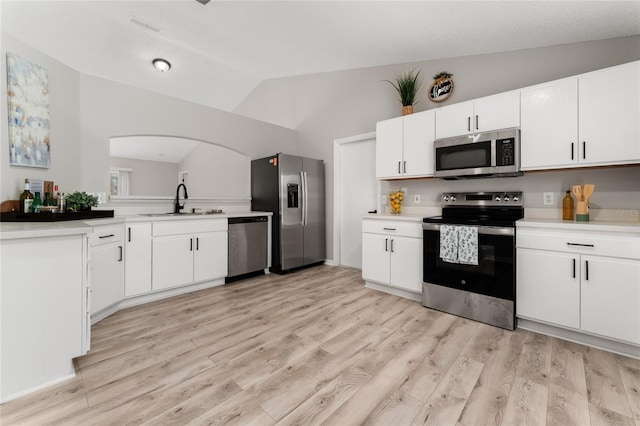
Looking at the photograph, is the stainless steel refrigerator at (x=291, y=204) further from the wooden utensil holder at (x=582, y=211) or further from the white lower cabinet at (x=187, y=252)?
the wooden utensil holder at (x=582, y=211)

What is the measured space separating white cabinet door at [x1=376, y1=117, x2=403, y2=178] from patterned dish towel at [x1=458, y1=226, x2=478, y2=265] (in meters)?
1.08

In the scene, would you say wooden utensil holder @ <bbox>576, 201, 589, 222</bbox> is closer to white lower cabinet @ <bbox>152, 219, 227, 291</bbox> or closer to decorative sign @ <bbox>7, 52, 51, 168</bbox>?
white lower cabinet @ <bbox>152, 219, 227, 291</bbox>

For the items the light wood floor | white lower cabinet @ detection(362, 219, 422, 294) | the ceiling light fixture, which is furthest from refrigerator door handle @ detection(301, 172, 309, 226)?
the ceiling light fixture

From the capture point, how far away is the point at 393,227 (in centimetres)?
309

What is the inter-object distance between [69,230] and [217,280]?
206 cm

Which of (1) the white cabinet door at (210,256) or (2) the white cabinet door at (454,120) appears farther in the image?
(1) the white cabinet door at (210,256)

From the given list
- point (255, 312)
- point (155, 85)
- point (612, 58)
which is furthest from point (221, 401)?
point (155, 85)

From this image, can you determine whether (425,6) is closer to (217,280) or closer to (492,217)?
(492,217)

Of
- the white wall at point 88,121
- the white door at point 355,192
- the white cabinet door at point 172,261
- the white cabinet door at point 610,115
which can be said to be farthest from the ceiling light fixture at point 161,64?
the white cabinet door at point 610,115

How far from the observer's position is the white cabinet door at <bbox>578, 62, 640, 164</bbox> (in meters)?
1.98

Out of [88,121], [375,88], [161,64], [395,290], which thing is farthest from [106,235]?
[375,88]

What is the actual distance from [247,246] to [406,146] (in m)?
2.40

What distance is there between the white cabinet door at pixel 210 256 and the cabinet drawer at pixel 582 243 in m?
3.10

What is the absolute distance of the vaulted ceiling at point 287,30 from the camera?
2.30 metres
